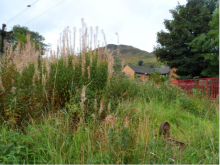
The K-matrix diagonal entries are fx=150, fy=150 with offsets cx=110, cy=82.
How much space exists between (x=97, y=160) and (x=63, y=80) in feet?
6.11

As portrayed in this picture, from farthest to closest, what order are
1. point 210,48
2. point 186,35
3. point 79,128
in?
1. point 186,35
2. point 210,48
3. point 79,128

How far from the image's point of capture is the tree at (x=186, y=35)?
15.4 meters

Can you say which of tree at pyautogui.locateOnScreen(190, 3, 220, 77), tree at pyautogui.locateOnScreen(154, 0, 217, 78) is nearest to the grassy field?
tree at pyautogui.locateOnScreen(190, 3, 220, 77)

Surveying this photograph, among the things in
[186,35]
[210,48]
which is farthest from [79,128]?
[186,35]

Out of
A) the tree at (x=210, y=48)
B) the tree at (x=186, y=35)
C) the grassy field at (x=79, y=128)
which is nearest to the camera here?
the grassy field at (x=79, y=128)

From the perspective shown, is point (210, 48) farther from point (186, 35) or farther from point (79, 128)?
point (79, 128)

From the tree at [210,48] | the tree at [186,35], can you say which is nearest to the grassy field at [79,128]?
the tree at [210,48]

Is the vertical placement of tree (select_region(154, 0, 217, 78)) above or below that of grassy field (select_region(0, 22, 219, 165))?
above

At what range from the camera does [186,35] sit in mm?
15695

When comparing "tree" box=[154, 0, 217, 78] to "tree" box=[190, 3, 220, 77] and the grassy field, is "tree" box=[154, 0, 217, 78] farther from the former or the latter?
the grassy field

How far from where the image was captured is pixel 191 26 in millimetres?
15586

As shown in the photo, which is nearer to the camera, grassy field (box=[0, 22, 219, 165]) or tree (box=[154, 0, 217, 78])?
grassy field (box=[0, 22, 219, 165])

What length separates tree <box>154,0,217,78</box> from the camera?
15.4m

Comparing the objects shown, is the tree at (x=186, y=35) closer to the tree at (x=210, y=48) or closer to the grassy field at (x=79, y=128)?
the tree at (x=210, y=48)
